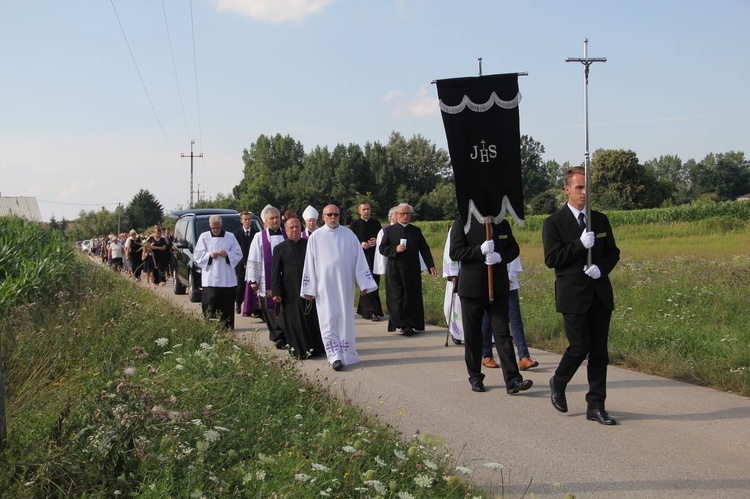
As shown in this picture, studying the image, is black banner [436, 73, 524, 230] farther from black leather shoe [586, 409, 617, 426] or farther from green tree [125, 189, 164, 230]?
green tree [125, 189, 164, 230]

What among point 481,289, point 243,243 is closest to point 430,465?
point 481,289

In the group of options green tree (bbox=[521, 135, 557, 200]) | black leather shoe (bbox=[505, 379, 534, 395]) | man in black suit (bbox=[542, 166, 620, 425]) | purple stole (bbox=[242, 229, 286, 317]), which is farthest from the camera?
green tree (bbox=[521, 135, 557, 200])

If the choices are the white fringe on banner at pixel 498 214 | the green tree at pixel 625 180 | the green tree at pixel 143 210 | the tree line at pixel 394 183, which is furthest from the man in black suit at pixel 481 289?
the green tree at pixel 143 210

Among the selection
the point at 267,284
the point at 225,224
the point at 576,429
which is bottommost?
the point at 576,429

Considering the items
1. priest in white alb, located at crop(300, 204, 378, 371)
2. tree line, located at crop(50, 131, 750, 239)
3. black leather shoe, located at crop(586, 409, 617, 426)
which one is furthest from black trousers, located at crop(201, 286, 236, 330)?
tree line, located at crop(50, 131, 750, 239)

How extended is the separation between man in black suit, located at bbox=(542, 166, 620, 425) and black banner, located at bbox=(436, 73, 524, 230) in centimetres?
82

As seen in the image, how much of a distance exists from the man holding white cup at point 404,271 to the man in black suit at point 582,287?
199 inches

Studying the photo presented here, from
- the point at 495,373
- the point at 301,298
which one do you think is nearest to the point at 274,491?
the point at 495,373

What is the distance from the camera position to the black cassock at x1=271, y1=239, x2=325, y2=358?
32.7ft

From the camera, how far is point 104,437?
3980mm

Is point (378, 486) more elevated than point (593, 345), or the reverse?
point (593, 345)

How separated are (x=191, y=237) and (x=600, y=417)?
12.8 m

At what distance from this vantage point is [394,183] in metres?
89.9

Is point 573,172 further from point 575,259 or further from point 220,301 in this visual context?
point 220,301
